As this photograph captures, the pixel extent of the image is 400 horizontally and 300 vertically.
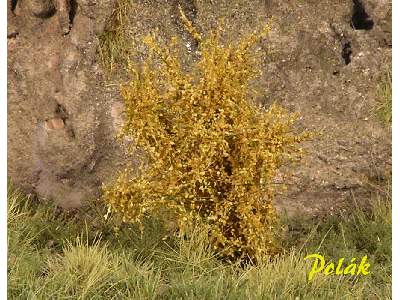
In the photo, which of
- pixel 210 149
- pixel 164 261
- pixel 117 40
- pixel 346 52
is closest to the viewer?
pixel 210 149

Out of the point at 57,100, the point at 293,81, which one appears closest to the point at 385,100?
the point at 293,81

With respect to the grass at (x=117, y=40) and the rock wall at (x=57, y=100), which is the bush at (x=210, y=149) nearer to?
the grass at (x=117, y=40)

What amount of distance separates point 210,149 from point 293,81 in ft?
4.73

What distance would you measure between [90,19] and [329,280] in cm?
283

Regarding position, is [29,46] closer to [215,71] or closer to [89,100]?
[89,100]

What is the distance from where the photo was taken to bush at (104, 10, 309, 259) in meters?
5.61

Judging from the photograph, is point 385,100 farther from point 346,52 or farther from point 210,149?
point 210,149

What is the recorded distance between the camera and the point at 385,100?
22.1ft

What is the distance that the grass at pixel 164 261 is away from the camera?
525 cm

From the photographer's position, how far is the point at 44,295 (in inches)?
205

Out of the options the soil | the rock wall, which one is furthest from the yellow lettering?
the rock wall

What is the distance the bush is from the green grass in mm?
1281

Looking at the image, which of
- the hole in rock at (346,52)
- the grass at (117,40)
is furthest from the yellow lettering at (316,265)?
the grass at (117,40)

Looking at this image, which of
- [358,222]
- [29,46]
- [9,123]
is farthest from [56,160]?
[358,222]
